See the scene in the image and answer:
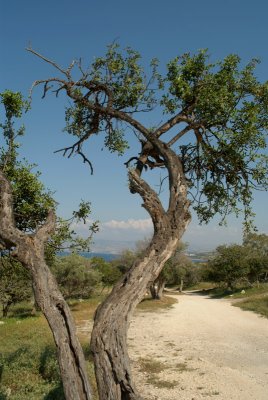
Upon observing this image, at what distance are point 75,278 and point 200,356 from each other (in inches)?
954

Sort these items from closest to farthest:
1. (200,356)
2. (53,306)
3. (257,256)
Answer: (53,306), (200,356), (257,256)

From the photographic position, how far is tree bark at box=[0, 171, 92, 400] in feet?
17.3

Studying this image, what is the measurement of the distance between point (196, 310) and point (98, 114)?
24.7 meters

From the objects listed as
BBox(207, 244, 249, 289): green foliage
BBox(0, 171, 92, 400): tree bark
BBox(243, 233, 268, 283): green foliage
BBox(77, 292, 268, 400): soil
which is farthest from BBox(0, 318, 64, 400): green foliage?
Answer: BBox(243, 233, 268, 283): green foliage

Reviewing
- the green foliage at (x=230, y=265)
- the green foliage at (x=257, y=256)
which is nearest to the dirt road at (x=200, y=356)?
the green foliage at (x=230, y=265)

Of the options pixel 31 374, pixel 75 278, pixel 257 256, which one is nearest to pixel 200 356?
pixel 31 374

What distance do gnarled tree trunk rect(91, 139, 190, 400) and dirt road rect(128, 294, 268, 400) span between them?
655cm

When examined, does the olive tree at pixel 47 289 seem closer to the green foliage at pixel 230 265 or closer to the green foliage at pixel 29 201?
the green foliage at pixel 29 201

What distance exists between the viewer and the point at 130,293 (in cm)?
545

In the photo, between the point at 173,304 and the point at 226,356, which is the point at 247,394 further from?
the point at 173,304

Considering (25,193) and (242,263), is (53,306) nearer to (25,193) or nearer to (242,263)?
(25,193)

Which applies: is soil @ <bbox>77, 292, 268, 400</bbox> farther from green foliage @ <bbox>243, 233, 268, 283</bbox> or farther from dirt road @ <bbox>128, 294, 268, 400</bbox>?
green foliage @ <bbox>243, 233, 268, 283</bbox>

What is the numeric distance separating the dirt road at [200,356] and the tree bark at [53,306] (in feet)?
21.0

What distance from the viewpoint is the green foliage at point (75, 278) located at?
123ft
